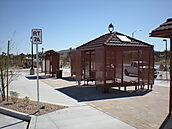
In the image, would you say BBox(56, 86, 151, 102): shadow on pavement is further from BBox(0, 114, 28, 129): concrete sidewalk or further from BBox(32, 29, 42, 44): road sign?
BBox(32, 29, 42, 44): road sign

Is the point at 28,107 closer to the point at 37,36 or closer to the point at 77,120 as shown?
the point at 77,120

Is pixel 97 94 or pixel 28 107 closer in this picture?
pixel 28 107

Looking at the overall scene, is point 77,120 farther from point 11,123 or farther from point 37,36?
point 37,36

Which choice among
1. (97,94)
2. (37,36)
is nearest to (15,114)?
(37,36)

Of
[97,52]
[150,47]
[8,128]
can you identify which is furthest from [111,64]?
[8,128]

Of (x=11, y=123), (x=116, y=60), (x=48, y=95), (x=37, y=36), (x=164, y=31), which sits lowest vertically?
(x=11, y=123)

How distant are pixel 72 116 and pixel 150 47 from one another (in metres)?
7.18

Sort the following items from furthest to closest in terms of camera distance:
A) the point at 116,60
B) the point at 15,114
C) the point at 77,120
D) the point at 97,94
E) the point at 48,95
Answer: the point at 116,60
the point at 97,94
the point at 48,95
the point at 15,114
the point at 77,120

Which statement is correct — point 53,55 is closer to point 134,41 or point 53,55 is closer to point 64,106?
point 134,41

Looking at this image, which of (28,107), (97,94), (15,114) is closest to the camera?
(15,114)

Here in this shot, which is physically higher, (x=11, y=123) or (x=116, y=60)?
(x=116, y=60)

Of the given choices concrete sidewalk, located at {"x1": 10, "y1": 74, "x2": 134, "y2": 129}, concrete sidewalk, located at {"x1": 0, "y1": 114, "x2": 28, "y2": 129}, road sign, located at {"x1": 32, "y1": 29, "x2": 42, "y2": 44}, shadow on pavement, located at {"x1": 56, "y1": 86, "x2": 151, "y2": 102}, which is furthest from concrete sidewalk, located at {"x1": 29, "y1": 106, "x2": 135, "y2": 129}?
road sign, located at {"x1": 32, "y1": 29, "x2": 42, "y2": 44}

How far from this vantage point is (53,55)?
2006 cm

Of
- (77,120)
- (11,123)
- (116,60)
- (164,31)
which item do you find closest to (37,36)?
(11,123)
